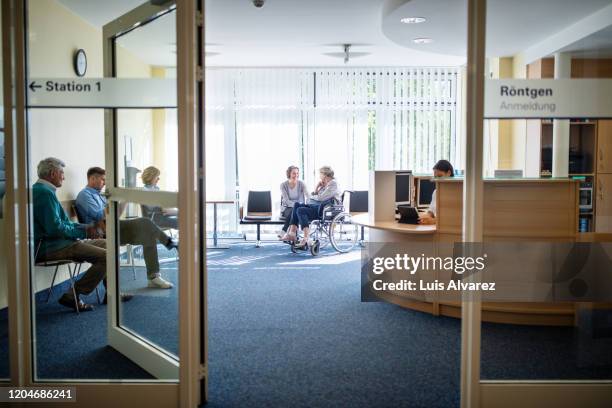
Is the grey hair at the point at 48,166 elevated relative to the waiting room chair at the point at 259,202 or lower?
elevated

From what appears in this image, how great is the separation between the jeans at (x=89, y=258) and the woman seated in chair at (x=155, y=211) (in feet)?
1.92

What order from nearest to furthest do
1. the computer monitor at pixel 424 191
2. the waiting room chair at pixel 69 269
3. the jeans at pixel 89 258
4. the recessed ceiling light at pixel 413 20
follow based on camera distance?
the waiting room chair at pixel 69 269 → the jeans at pixel 89 258 → the recessed ceiling light at pixel 413 20 → the computer monitor at pixel 424 191

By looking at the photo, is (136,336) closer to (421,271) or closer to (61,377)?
(61,377)

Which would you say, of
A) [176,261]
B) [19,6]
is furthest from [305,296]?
[19,6]

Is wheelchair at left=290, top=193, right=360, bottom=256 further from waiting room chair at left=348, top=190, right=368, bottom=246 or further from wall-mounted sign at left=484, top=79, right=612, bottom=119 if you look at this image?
wall-mounted sign at left=484, top=79, right=612, bottom=119

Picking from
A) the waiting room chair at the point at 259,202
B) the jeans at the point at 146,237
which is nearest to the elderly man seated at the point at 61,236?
the jeans at the point at 146,237

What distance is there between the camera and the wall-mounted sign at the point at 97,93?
8.82ft

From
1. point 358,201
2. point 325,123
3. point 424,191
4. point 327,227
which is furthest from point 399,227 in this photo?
point 325,123

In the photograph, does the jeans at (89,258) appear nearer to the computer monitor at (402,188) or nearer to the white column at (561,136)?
the white column at (561,136)

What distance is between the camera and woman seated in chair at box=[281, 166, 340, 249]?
805cm

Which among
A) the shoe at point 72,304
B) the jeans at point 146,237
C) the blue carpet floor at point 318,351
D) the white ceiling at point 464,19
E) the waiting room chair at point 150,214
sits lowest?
the blue carpet floor at point 318,351

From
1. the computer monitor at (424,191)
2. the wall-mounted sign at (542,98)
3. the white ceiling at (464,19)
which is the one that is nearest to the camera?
the wall-mounted sign at (542,98)

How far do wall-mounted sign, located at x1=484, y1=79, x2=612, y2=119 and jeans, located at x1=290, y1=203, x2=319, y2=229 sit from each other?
5608 mm

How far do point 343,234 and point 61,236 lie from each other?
6.49 metres
